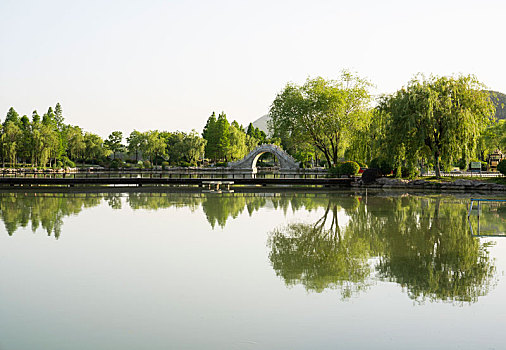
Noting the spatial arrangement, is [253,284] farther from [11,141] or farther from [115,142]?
[115,142]

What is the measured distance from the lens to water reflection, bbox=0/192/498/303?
960 cm

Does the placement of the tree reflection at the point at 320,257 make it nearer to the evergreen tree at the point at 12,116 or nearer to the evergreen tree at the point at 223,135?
the evergreen tree at the point at 223,135

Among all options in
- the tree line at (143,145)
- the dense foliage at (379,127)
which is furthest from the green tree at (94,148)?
the dense foliage at (379,127)

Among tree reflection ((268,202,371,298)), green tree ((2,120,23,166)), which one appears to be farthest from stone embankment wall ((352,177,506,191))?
green tree ((2,120,23,166))

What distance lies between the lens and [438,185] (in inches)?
1351

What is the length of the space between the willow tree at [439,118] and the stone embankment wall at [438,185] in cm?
162

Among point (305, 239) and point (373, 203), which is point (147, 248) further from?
point (373, 203)

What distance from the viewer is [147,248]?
43.6 feet

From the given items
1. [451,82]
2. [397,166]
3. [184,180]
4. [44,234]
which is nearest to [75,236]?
[44,234]

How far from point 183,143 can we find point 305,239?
83906mm

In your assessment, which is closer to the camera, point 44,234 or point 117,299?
point 117,299

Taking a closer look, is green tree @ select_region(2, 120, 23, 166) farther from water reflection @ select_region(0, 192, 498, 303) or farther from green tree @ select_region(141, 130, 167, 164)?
water reflection @ select_region(0, 192, 498, 303)

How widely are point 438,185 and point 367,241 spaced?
73.5ft

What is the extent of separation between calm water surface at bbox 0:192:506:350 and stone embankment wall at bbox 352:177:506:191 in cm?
1562
